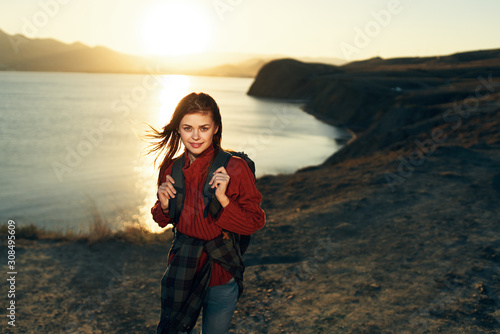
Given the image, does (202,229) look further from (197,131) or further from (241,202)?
(197,131)

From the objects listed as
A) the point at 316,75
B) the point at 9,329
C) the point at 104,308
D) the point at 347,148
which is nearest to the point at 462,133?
the point at 347,148

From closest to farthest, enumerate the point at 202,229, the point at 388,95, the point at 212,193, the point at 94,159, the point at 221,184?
the point at 221,184, the point at 212,193, the point at 202,229, the point at 94,159, the point at 388,95

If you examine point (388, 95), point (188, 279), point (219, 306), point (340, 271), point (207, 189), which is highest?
point (388, 95)

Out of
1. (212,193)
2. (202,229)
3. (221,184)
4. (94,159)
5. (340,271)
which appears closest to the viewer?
(221,184)

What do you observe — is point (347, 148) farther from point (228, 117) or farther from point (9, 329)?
point (228, 117)

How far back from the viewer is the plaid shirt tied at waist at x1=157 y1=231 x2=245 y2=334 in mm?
2447

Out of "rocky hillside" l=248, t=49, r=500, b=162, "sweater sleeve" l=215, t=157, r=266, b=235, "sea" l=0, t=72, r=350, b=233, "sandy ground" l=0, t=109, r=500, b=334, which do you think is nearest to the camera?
"sweater sleeve" l=215, t=157, r=266, b=235

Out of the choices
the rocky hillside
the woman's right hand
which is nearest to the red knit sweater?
the woman's right hand

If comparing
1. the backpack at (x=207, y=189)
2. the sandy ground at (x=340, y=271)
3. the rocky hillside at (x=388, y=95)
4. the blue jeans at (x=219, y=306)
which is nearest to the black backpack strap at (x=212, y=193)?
the backpack at (x=207, y=189)

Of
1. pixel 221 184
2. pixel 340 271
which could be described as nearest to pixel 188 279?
pixel 221 184

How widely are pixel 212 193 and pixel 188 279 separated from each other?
59 cm

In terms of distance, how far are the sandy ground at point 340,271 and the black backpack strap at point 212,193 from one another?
2.77 metres

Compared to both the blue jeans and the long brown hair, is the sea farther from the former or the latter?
the blue jeans

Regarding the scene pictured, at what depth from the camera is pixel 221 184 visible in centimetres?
224
